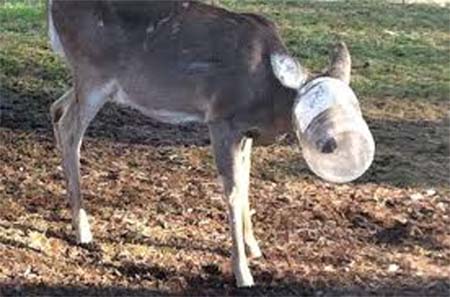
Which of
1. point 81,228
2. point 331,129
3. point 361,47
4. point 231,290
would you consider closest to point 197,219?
point 81,228

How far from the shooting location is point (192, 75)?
5.59 meters

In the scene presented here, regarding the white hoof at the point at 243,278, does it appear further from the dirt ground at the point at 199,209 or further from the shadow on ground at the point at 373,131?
the shadow on ground at the point at 373,131

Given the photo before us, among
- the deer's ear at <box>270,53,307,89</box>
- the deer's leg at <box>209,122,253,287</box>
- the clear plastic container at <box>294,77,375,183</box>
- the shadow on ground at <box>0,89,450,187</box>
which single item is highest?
the deer's ear at <box>270,53,307,89</box>

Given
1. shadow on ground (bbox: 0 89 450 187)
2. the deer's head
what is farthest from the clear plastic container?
shadow on ground (bbox: 0 89 450 187)

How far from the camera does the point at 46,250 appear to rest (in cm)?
561

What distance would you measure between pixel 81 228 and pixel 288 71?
141cm

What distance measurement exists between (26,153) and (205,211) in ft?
4.84

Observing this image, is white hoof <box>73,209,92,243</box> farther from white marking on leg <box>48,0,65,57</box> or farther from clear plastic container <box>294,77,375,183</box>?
clear plastic container <box>294,77,375,183</box>

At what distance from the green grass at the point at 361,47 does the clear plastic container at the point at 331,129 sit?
10.9ft

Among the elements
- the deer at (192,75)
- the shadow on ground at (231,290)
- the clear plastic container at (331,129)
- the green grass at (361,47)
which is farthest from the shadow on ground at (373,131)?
the clear plastic container at (331,129)

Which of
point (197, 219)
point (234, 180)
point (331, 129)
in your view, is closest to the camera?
point (331, 129)

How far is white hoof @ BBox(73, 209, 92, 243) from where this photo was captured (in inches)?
225

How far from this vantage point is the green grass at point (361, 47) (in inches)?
342

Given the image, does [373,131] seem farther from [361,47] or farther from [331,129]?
[331,129]
